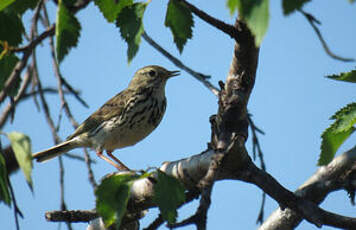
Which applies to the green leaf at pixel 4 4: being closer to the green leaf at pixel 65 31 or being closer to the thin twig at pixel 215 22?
the green leaf at pixel 65 31

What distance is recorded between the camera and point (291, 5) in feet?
5.53

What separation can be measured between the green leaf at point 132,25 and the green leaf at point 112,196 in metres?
0.58

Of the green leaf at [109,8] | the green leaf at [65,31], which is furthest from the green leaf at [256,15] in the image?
the green leaf at [109,8]

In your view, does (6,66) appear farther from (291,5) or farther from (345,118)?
(345,118)

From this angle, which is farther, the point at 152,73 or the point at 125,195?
the point at 152,73

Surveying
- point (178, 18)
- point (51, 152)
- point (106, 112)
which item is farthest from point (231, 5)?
point (51, 152)

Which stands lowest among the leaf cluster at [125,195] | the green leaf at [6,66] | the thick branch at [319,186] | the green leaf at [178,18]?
the thick branch at [319,186]

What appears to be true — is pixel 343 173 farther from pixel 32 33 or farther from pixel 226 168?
pixel 32 33

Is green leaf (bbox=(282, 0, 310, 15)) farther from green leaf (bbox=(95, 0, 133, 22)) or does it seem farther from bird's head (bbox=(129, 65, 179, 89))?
bird's head (bbox=(129, 65, 179, 89))

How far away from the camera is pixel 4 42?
7.79 ft

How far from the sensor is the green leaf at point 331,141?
284cm

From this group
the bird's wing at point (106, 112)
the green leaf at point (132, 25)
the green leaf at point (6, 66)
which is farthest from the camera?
the bird's wing at point (106, 112)

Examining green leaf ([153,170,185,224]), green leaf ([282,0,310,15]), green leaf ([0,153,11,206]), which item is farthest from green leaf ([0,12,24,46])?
green leaf ([282,0,310,15])

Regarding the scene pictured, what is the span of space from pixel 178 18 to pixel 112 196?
92 centimetres
